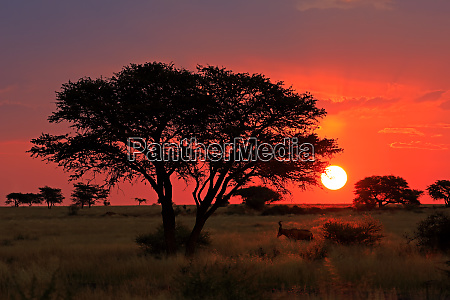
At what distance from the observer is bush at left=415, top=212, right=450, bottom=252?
19828 millimetres

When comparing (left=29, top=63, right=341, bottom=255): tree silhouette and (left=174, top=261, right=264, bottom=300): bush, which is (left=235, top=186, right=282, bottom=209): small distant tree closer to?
(left=29, top=63, right=341, bottom=255): tree silhouette

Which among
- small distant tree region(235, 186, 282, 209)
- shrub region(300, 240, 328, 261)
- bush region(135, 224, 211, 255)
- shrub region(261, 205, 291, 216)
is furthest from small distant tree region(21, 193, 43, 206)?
shrub region(300, 240, 328, 261)

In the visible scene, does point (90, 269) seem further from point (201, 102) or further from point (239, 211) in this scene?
point (239, 211)

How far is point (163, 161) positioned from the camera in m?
21.2

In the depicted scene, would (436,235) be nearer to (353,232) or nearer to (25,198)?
(353,232)

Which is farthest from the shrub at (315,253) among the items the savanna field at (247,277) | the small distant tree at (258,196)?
the small distant tree at (258,196)

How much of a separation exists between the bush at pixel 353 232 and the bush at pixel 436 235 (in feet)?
9.94

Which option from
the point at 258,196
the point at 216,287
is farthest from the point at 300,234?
the point at 258,196

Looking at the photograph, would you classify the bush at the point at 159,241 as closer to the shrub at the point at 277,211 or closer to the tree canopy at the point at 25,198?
the shrub at the point at 277,211

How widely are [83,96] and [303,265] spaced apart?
12.6m

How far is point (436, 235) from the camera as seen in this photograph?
65.6ft

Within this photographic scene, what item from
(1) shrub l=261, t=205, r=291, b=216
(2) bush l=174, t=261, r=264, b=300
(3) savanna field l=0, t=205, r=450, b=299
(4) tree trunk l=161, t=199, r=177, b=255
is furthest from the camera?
(1) shrub l=261, t=205, r=291, b=216

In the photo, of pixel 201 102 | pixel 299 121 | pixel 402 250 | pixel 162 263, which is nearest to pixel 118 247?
pixel 162 263

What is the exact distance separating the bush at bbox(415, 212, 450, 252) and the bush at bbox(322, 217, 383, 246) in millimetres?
3029
